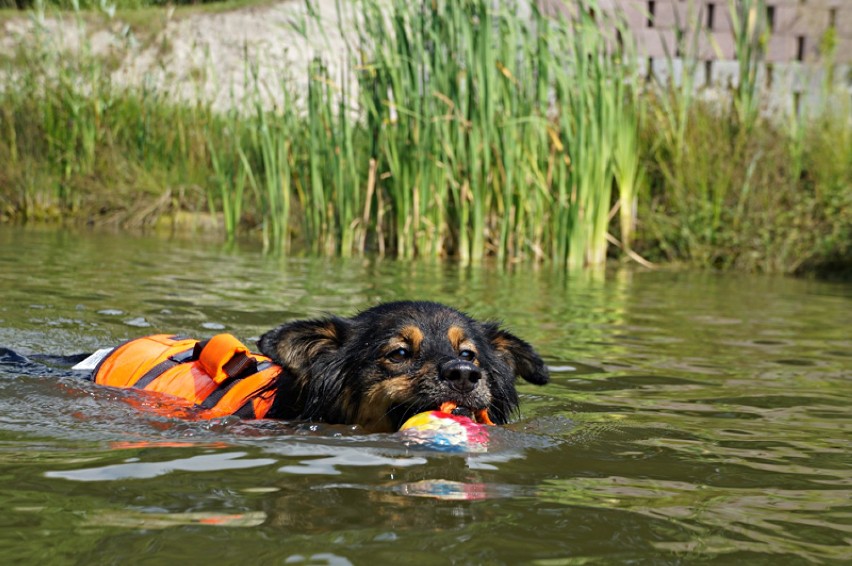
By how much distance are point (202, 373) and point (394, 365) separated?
104 cm

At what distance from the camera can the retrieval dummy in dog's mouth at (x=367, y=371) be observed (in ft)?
12.6

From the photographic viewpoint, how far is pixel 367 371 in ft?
13.2

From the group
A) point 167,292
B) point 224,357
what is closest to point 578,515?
point 224,357

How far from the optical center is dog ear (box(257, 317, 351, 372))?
4.15 metres

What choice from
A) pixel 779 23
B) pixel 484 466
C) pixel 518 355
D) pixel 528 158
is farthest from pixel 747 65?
pixel 484 466

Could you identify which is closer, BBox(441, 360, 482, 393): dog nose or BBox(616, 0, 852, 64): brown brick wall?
BBox(441, 360, 482, 393): dog nose

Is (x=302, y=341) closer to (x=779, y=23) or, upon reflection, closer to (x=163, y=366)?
(x=163, y=366)

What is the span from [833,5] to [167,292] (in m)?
12.7

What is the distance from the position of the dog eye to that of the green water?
302 millimetres

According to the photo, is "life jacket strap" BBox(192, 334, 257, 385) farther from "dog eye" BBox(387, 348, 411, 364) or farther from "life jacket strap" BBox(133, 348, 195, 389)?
"dog eye" BBox(387, 348, 411, 364)

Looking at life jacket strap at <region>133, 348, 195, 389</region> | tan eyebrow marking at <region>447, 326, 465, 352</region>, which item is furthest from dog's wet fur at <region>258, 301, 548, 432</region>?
life jacket strap at <region>133, 348, 195, 389</region>

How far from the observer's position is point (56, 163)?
48.3 ft

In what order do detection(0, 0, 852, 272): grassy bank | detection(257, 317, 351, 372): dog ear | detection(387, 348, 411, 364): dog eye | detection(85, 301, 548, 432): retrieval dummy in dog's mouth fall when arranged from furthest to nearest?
detection(0, 0, 852, 272): grassy bank < detection(257, 317, 351, 372): dog ear < detection(387, 348, 411, 364): dog eye < detection(85, 301, 548, 432): retrieval dummy in dog's mouth

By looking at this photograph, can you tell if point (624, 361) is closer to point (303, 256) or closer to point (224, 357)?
point (224, 357)
